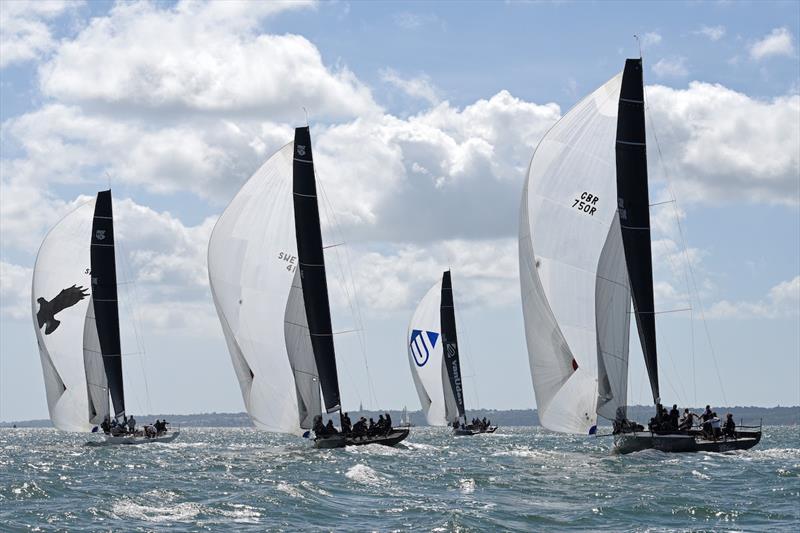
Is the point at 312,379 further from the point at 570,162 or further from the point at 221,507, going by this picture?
the point at 221,507

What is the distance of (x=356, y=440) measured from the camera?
→ 44750mm

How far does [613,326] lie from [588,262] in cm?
210

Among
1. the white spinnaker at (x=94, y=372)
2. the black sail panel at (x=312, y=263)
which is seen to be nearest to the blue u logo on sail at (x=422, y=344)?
the white spinnaker at (x=94, y=372)

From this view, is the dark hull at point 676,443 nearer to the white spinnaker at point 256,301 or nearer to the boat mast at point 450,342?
the white spinnaker at point 256,301

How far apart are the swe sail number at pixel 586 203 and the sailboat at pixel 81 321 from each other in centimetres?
2628

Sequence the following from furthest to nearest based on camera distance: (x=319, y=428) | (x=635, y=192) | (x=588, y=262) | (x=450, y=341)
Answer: (x=450, y=341)
(x=319, y=428)
(x=635, y=192)
(x=588, y=262)

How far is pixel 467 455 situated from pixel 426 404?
30705 mm

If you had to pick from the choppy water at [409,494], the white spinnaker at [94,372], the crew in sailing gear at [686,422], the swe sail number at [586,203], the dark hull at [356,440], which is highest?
the swe sail number at [586,203]

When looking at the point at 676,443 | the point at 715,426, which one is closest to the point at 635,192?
the point at 715,426

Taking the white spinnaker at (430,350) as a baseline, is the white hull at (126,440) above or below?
below

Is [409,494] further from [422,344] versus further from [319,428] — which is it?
[422,344]

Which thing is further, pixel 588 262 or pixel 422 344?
pixel 422 344

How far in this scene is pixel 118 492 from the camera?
94.9 ft

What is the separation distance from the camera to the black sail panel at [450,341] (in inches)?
3014
